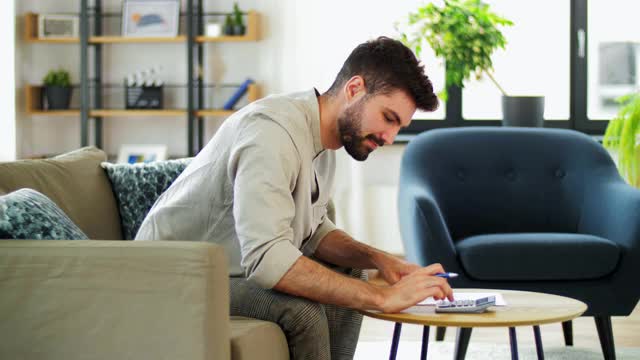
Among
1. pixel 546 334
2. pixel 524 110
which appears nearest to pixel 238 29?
pixel 524 110

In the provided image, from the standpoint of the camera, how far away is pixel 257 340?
1.94m

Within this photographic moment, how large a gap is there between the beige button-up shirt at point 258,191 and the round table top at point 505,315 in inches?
11.0

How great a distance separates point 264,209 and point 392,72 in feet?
1.47

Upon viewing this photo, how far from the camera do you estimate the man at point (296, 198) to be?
6.63 ft

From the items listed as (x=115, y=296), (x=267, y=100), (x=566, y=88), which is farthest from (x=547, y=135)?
(x=115, y=296)

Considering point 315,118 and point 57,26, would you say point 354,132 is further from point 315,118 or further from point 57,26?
point 57,26

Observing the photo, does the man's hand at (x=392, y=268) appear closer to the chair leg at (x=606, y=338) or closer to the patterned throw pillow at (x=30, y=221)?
the patterned throw pillow at (x=30, y=221)

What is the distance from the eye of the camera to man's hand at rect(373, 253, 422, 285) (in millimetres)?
2418

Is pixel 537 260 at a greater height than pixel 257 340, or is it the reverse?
pixel 257 340

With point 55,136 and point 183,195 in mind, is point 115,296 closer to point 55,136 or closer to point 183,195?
point 183,195

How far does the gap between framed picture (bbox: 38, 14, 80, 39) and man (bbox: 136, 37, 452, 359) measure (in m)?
3.35

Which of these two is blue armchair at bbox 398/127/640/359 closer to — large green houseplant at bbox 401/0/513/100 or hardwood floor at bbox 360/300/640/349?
hardwood floor at bbox 360/300/640/349

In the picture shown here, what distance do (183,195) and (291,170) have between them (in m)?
0.32

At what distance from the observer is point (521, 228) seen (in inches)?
155
